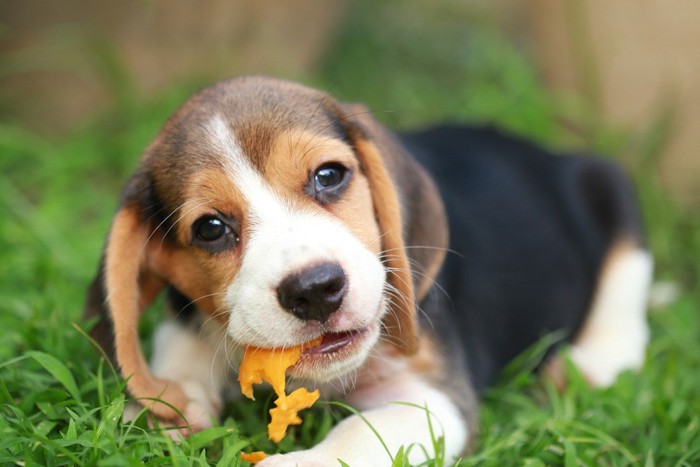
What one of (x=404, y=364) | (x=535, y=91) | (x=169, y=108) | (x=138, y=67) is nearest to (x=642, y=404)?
(x=404, y=364)

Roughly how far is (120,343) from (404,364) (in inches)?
44.7

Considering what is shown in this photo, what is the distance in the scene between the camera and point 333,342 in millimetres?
2941

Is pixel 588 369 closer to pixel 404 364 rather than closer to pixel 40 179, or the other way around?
pixel 404 364

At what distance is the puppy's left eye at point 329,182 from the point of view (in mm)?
3170

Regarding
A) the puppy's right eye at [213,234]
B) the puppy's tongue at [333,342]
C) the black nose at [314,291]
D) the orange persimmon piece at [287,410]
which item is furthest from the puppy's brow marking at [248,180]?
the orange persimmon piece at [287,410]

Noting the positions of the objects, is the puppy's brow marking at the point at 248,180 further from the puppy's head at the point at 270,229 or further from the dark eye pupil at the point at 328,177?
the dark eye pupil at the point at 328,177

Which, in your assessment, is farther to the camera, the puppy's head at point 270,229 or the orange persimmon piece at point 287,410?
the orange persimmon piece at point 287,410

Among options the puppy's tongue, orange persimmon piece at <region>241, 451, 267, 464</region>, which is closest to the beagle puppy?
the puppy's tongue

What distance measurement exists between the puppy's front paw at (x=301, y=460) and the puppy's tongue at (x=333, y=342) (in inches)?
13.6

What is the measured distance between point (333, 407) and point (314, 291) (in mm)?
933

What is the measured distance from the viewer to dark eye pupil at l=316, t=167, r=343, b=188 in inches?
126

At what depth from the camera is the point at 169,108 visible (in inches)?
247

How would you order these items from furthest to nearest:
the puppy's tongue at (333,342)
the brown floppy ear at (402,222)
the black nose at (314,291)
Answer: the brown floppy ear at (402,222), the puppy's tongue at (333,342), the black nose at (314,291)

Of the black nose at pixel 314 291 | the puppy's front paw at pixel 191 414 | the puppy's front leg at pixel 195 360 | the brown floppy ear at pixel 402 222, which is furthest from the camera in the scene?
the puppy's front leg at pixel 195 360
